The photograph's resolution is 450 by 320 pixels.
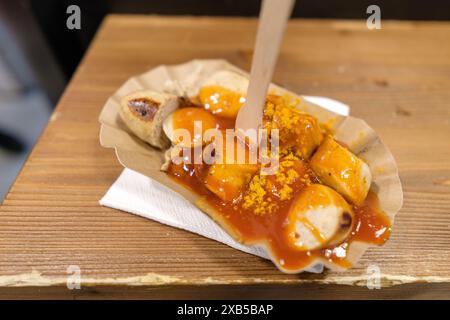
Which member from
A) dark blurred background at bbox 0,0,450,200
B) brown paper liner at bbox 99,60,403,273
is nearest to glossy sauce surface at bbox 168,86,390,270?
brown paper liner at bbox 99,60,403,273

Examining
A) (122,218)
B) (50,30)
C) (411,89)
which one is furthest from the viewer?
(50,30)

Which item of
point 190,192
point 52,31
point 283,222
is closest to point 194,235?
point 190,192

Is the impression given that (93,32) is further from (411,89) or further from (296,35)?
(411,89)

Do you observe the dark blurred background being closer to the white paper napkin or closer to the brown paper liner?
the brown paper liner

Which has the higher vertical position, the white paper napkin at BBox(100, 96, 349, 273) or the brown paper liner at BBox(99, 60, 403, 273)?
the brown paper liner at BBox(99, 60, 403, 273)

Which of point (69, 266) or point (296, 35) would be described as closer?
point (69, 266)

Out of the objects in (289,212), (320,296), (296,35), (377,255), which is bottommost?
(320,296)

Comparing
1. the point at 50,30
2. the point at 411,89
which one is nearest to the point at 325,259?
the point at 411,89
